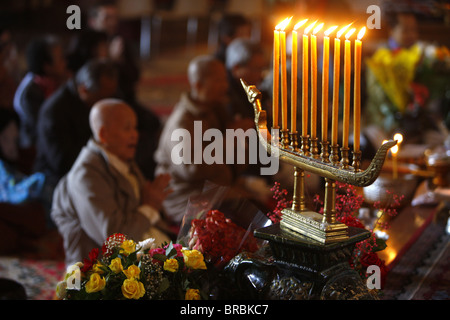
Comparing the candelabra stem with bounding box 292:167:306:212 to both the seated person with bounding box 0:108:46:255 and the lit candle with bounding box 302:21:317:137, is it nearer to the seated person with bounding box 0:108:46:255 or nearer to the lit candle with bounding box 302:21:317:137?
the lit candle with bounding box 302:21:317:137

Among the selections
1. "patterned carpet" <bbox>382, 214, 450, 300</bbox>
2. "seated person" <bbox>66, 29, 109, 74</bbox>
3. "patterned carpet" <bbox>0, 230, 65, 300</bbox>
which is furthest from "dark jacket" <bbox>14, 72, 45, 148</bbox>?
"patterned carpet" <bbox>382, 214, 450, 300</bbox>

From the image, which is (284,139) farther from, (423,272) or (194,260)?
(423,272)

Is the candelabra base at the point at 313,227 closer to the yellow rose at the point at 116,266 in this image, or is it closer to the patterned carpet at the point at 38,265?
the yellow rose at the point at 116,266

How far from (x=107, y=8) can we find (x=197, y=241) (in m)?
5.45

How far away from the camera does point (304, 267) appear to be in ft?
3.93

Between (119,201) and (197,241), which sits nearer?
(197,241)

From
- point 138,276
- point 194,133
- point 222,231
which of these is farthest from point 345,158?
point 194,133

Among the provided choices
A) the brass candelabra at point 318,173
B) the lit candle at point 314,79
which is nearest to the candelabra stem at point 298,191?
the brass candelabra at point 318,173

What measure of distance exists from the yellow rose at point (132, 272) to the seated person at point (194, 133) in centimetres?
183

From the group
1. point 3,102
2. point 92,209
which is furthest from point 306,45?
point 3,102

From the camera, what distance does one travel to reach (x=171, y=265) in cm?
132

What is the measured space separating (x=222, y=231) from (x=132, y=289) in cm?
25
